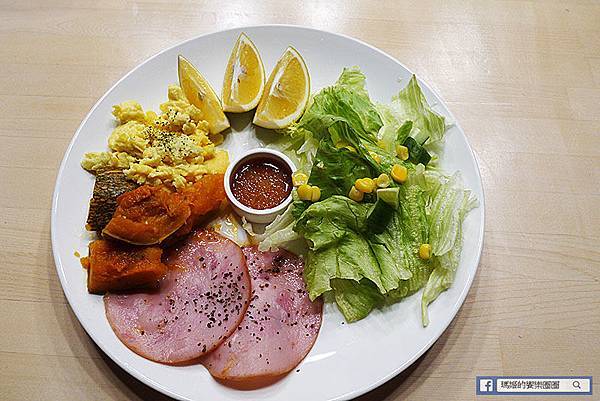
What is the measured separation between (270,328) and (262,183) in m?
0.76

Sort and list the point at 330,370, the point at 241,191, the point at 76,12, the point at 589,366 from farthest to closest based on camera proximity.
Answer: the point at 76,12, the point at 241,191, the point at 589,366, the point at 330,370

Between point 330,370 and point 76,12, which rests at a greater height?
point 76,12

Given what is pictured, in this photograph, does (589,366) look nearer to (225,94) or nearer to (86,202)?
(225,94)

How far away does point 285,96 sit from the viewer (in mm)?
2885

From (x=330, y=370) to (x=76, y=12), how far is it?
9.35 feet

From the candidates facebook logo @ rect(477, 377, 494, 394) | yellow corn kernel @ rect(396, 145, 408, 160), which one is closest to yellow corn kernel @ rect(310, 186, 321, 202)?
yellow corn kernel @ rect(396, 145, 408, 160)

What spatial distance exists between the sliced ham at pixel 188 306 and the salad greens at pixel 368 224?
23cm

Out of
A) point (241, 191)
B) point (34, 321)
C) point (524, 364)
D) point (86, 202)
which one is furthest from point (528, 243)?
point (34, 321)

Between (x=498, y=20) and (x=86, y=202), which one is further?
(x=498, y=20)

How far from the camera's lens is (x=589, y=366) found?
2.59 meters

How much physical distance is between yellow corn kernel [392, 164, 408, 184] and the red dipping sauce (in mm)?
557

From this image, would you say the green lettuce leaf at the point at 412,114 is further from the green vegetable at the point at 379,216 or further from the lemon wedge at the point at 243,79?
the lemon wedge at the point at 243,79

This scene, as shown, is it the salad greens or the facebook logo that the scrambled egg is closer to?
the salad greens

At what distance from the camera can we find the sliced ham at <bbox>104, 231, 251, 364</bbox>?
2.38m
